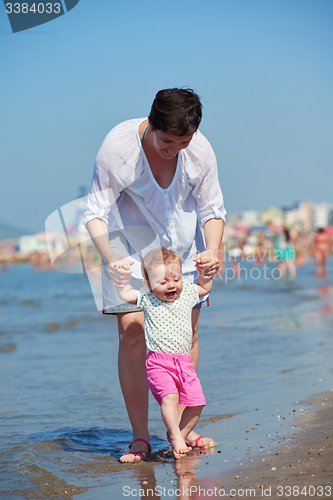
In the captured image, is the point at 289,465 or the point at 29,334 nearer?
the point at 289,465

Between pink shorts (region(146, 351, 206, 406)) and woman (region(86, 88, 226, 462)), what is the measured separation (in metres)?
0.18

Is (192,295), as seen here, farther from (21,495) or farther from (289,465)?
(21,495)

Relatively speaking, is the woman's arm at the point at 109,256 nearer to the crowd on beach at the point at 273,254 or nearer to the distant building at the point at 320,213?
the crowd on beach at the point at 273,254

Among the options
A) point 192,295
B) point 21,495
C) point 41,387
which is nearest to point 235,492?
point 21,495

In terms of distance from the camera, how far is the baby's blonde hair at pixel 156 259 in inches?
104

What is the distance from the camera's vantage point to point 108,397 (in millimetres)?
3965

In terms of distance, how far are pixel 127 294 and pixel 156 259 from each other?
8.7 inches

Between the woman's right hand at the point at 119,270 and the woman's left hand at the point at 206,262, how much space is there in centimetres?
33

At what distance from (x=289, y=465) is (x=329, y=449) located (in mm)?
227

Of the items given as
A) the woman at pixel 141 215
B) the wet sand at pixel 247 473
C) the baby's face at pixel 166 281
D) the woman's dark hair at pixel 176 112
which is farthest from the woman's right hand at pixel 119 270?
the wet sand at pixel 247 473

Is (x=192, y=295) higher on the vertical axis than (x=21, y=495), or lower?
higher

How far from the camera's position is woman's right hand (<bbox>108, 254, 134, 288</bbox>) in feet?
8.20

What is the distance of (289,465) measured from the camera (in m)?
2.14

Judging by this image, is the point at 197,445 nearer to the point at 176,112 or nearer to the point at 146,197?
the point at 146,197
